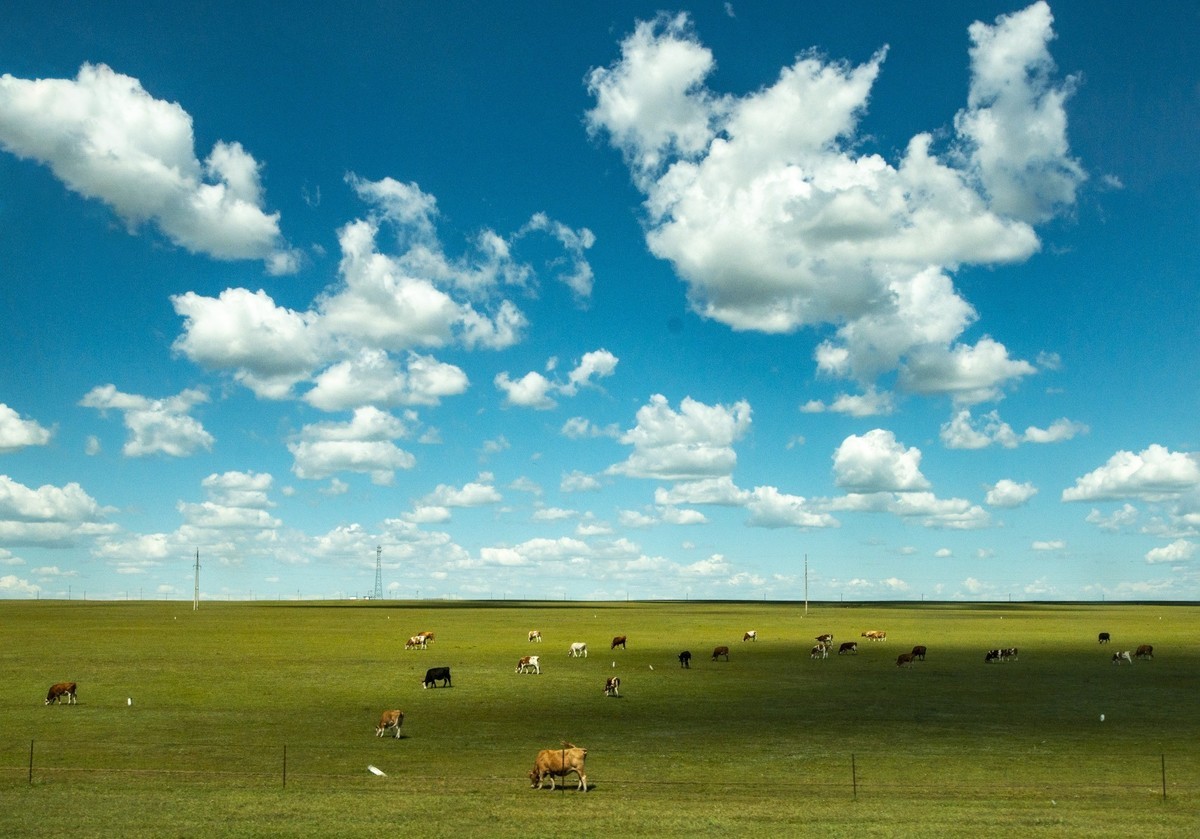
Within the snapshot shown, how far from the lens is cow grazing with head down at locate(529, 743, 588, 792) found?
97.8 feet

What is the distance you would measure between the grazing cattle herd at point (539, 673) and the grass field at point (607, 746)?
2.38ft

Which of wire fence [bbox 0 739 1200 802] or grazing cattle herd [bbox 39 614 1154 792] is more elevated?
grazing cattle herd [bbox 39 614 1154 792]

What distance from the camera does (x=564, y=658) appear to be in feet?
255

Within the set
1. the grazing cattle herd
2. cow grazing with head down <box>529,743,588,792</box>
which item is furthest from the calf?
cow grazing with head down <box>529,743,588,792</box>

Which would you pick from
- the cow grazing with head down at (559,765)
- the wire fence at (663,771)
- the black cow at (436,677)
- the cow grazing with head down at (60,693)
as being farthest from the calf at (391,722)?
the cow grazing with head down at (60,693)

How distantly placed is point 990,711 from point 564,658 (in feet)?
122

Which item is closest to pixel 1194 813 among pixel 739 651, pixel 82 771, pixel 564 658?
pixel 82 771

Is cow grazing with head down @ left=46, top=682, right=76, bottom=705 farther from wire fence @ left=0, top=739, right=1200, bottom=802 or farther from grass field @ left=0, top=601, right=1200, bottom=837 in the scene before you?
wire fence @ left=0, top=739, right=1200, bottom=802

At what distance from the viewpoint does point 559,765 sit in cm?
2998

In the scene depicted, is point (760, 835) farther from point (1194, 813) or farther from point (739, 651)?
point (739, 651)

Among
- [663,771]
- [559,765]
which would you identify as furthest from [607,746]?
[559,765]

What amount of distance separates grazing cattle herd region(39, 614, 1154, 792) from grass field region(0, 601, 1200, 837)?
2.38 feet

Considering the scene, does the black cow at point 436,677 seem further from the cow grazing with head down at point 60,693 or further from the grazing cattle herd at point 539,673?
the cow grazing with head down at point 60,693

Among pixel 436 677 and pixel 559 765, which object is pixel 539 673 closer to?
pixel 436 677
